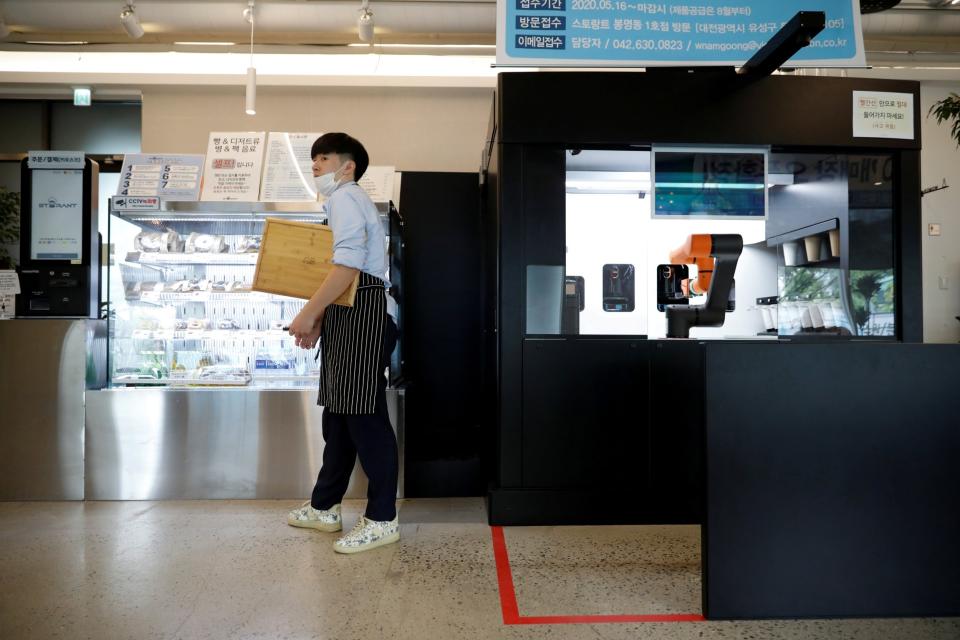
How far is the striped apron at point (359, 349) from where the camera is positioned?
8.80ft

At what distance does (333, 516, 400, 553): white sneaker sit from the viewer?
2.66 meters

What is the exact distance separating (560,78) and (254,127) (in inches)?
140

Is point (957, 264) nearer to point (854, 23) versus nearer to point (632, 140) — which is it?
point (854, 23)

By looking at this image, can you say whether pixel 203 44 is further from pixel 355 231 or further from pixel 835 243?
pixel 835 243

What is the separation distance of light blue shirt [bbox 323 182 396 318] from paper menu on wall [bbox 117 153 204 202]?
1.48 m

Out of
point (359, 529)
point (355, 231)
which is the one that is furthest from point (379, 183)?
point (359, 529)

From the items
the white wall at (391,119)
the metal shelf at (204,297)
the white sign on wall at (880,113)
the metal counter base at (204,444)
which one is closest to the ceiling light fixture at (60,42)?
the white wall at (391,119)

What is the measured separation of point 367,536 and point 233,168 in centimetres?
242

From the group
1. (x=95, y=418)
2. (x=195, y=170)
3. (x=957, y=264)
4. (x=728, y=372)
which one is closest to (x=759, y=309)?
(x=728, y=372)

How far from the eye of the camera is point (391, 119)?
568cm

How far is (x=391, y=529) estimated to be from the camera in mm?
2795

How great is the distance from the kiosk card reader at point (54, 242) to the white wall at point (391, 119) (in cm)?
214

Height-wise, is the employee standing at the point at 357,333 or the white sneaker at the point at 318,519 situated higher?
the employee standing at the point at 357,333

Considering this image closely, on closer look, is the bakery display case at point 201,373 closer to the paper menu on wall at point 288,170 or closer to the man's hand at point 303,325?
the paper menu on wall at point 288,170
